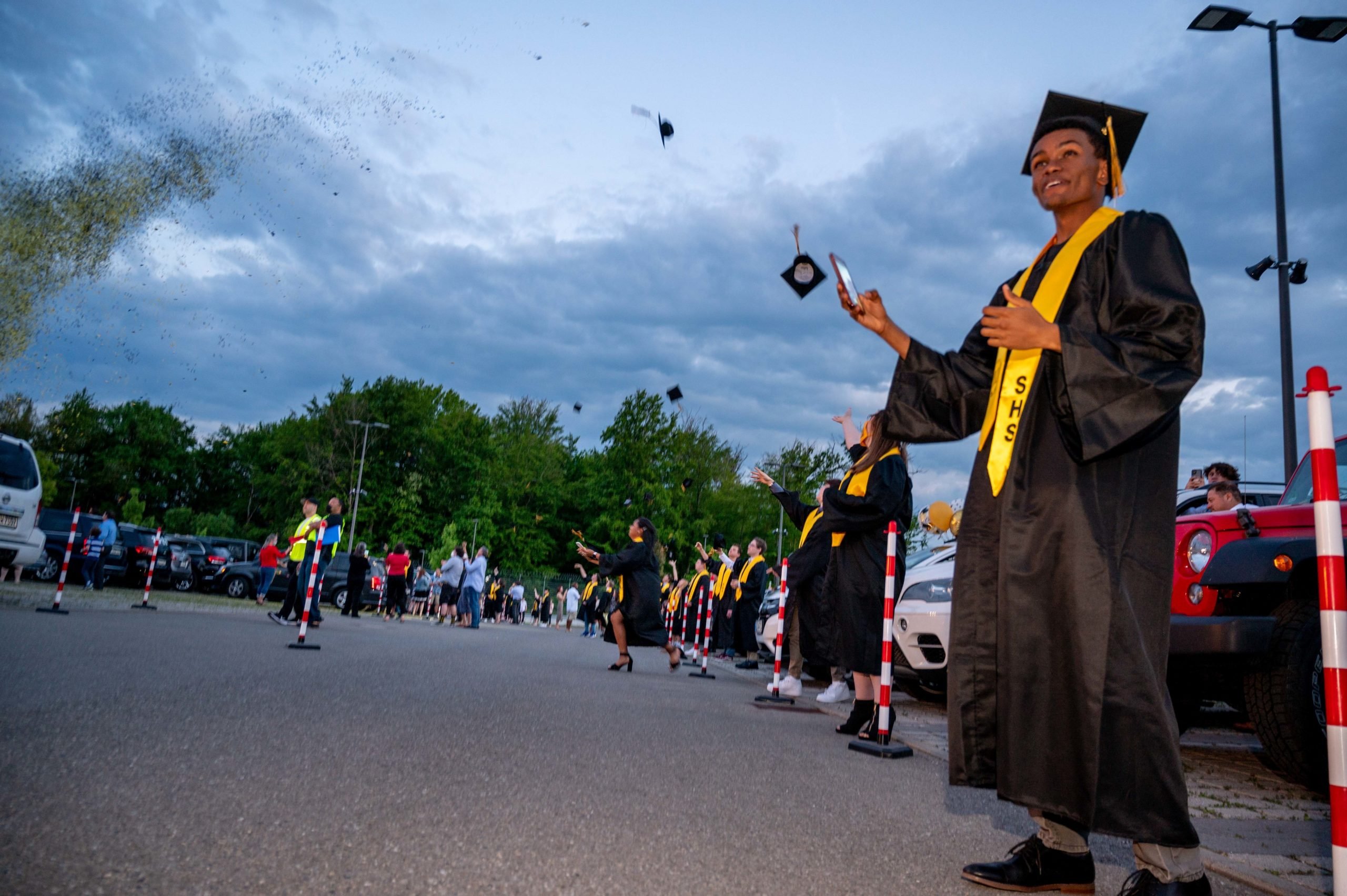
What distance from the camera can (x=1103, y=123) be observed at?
323 centimetres

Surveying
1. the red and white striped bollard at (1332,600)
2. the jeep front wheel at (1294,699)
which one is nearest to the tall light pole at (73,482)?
the jeep front wheel at (1294,699)

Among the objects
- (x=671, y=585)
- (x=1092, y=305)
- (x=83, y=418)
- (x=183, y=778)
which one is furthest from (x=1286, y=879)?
(x=83, y=418)

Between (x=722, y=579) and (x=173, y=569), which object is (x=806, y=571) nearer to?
(x=722, y=579)

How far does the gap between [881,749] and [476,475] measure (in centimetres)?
5905

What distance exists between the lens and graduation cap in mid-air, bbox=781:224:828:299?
4.18m

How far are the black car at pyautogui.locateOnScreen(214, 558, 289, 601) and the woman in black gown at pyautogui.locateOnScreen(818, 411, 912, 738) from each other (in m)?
23.3

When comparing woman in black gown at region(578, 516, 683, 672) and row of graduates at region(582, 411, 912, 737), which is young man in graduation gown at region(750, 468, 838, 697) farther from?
woman in black gown at region(578, 516, 683, 672)

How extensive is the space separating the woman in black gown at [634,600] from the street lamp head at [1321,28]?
→ 1045cm

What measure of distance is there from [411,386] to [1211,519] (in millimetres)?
59452

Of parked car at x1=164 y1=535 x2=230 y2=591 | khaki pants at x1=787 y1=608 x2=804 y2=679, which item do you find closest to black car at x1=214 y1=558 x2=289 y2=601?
parked car at x1=164 y1=535 x2=230 y2=591

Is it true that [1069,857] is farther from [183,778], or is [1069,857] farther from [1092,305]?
[183,778]

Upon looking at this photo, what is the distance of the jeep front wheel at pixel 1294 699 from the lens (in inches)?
184

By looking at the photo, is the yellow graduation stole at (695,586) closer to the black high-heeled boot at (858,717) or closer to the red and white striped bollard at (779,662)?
the red and white striped bollard at (779,662)

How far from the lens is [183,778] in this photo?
334 cm
